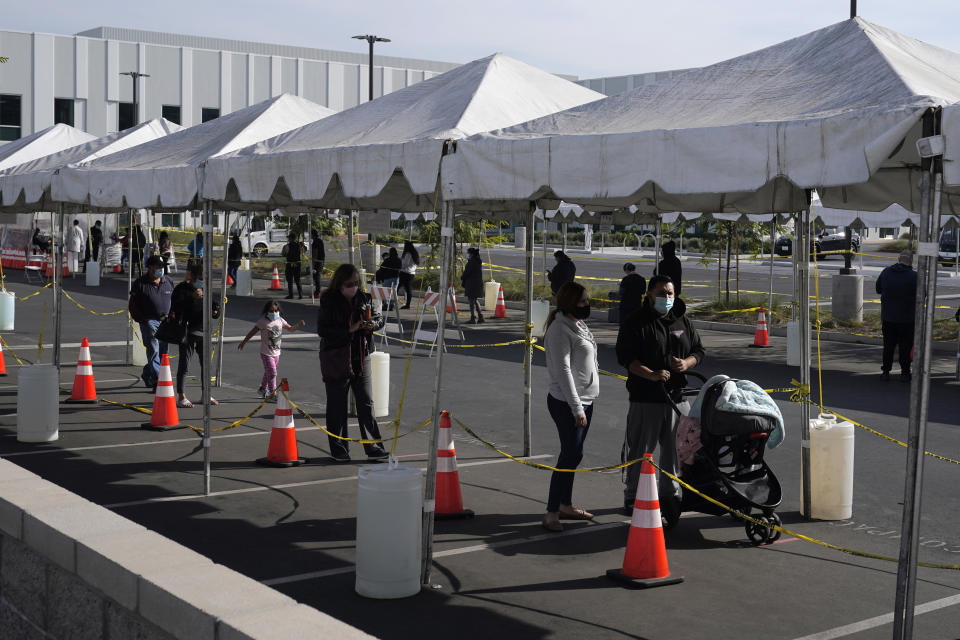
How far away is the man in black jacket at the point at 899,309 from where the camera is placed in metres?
16.5

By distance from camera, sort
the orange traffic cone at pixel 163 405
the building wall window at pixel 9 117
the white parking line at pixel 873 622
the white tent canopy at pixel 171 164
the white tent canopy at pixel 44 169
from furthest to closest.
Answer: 1. the building wall window at pixel 9 117
2. the white tent canopy at pixel 44 169
3. the orange traffic cone at pixel 163 405
4. the white tent canopy at pixel 171 164
5. the white parking line at pixel 873 622

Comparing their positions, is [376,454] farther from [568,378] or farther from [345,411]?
[568,378]

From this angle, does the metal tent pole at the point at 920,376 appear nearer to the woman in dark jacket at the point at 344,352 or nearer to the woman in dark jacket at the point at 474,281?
the woman in dark jacket at the point at 344,352

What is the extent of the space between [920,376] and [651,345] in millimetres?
3033

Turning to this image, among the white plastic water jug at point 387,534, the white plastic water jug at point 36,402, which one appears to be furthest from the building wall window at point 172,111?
the white plastic water jug at point 387,534

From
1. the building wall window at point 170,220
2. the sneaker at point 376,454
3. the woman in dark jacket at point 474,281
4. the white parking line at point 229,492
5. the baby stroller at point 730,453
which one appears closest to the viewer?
the baby stroller at point 730,453

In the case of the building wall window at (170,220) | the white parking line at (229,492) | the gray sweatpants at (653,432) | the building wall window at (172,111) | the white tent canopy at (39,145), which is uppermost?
the building wall window at (172,111)

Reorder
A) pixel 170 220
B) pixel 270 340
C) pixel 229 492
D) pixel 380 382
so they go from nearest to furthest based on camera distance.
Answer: pixel 229 492 < pixel 380 382 < pixel 270 340 < pixel 170 220

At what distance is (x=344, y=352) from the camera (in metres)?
10.4

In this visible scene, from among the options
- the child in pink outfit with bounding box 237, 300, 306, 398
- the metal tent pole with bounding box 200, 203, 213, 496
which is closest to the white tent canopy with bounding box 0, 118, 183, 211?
the child in pink outfit with bounding box 237, 300, 306, 398

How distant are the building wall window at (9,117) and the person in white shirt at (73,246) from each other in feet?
74.4

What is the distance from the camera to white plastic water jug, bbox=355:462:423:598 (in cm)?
650

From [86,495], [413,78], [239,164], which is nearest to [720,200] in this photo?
[239,164]

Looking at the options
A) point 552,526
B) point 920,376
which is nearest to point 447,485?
point 552,526
